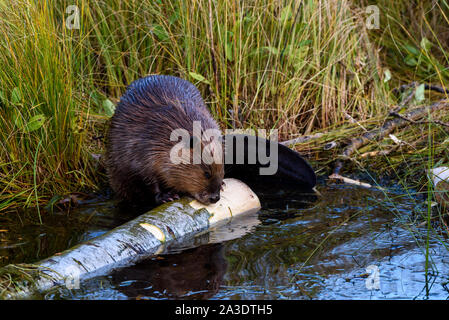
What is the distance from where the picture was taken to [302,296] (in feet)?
Result: 9.27

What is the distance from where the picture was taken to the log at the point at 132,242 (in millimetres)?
2795

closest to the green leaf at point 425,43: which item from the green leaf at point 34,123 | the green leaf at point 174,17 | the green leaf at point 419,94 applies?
the green leaf at point 419,94

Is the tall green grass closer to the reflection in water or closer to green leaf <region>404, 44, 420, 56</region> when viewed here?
green leaf <region>404, 44, 420, 56</region>

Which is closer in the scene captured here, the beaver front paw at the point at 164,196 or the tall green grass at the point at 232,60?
the beaver front paw at the point at 164,196

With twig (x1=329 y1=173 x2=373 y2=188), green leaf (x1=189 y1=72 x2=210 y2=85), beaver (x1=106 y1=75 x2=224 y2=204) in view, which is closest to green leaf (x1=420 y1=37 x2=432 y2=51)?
twig (x1=329 y1=173 x2=373 y2=188)

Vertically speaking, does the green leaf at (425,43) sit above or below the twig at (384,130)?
above

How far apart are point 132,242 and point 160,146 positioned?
0.97m

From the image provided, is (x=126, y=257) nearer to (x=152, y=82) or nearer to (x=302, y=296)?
(x=302, y=296)

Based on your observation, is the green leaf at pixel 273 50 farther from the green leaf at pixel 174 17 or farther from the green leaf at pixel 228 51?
the green leaf at pixel 174 17

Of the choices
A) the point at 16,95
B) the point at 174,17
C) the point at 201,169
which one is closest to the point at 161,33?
the point at 174,17

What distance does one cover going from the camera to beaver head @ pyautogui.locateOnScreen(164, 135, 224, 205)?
3.86 metres
